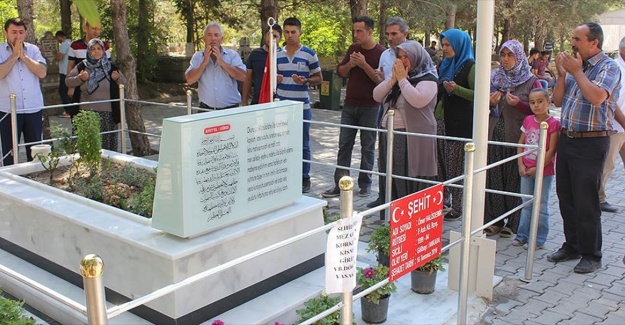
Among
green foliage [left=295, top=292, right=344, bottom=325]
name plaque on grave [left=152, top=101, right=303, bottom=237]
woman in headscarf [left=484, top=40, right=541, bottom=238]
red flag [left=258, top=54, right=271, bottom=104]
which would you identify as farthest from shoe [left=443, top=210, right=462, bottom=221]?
green foliage [left=295, top=292, right=344, bottom=325]

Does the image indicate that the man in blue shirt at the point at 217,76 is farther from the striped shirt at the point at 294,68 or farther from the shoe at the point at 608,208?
the shoe at the point at 608,208

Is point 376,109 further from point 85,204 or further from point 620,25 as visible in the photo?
point 620,25

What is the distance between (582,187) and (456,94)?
152cm

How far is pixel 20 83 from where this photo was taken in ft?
22.8

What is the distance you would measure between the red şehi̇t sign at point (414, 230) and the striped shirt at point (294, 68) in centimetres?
388

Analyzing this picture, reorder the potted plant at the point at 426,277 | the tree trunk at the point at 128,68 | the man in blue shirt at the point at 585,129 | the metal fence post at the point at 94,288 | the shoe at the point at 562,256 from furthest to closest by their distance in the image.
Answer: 1. the tree trunk at the point at 128,68
2. the shoe at the point at 562,256
3. the man in blue shirt at the point at 585,129
4. the potted plant at the point at 426,277
5. the metal fence post at the point at 94,288

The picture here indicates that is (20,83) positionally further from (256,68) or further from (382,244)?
(382,244)

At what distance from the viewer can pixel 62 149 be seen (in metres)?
Answer: 6.00

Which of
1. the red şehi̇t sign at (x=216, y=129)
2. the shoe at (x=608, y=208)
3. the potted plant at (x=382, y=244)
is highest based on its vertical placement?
the red şehi̇t sign at (x=216, y=129)

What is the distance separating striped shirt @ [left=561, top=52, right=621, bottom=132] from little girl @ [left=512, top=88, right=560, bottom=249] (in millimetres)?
403

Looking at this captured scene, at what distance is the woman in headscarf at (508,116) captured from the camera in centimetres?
574

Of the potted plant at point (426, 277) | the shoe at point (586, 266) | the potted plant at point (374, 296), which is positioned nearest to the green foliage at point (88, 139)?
the potted plant at point (374, 296)

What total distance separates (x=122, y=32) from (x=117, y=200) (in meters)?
4.72

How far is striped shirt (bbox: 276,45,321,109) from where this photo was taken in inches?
284
